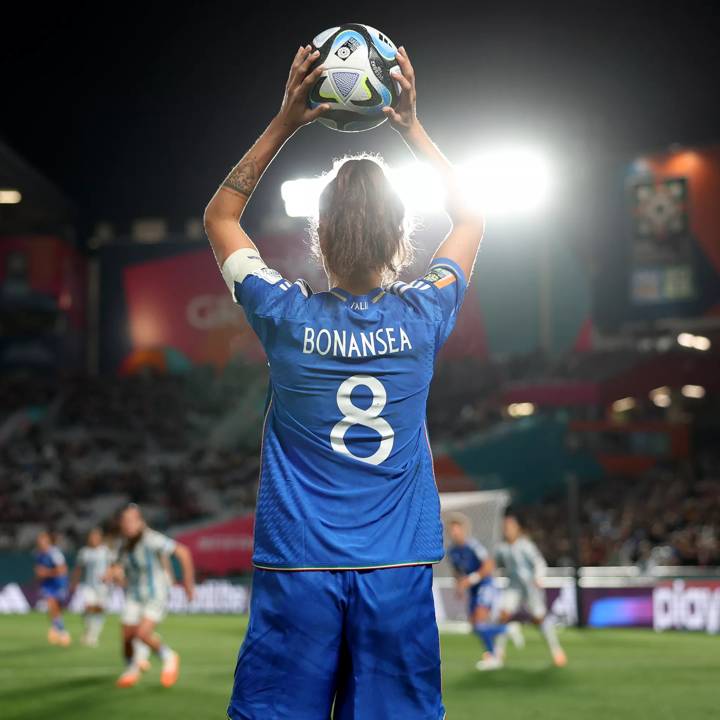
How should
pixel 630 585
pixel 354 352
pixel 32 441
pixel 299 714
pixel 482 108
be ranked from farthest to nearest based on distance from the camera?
pixel 32 441, pixel 482 108, pixel 630 585, pixel 354 352, pixel 299 714

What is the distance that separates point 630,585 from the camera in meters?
21.7

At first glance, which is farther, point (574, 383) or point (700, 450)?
point (700, 450)

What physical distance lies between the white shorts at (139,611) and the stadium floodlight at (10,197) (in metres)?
33.1

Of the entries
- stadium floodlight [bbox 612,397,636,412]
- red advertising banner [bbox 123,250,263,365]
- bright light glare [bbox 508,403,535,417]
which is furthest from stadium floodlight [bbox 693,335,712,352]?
red advertising banner [bbox 123,250,263,365]

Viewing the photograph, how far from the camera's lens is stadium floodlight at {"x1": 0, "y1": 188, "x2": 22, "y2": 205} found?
42.5 metres

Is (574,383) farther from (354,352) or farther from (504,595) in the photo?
(354,352)

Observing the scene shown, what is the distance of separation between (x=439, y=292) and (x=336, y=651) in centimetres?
96

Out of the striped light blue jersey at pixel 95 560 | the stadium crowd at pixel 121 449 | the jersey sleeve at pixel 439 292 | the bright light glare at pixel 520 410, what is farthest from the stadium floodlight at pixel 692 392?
the jersey sleeve at pixel 439 292

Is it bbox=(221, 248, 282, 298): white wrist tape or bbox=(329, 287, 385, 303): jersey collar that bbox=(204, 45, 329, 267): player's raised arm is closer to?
bbox=(221, 248, 282, 298): white wrist tape

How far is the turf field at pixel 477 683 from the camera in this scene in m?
10.4

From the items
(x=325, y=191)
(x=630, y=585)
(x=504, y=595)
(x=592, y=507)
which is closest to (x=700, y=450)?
(x=592, y=507)

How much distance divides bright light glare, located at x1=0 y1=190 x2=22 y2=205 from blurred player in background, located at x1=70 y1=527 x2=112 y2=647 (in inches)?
968

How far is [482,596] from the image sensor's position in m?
14.9

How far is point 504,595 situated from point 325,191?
44.1 feet
